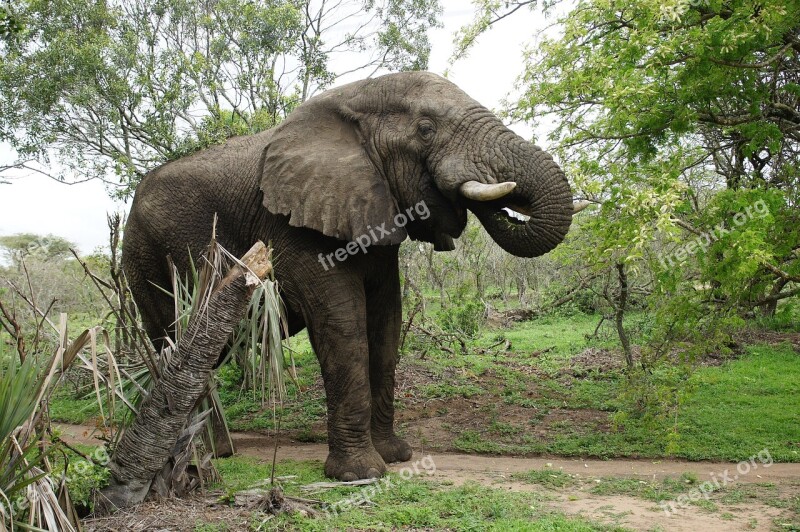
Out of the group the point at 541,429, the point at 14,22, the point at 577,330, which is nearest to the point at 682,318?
the point at 541,429

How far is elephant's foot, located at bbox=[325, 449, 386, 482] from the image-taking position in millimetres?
7395

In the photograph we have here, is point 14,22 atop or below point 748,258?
atop

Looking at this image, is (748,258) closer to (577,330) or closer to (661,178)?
(661,178)

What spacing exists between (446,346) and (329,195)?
29.7ft

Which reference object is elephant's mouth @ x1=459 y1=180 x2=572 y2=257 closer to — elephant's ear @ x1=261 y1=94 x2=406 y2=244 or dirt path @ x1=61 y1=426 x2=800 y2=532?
elephant's ear @ x1=261 y1=94 x2=406 y2=244

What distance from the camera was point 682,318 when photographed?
8570 millimetres

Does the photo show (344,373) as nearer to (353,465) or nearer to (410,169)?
(353,465)

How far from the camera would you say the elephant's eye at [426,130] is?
290 inches

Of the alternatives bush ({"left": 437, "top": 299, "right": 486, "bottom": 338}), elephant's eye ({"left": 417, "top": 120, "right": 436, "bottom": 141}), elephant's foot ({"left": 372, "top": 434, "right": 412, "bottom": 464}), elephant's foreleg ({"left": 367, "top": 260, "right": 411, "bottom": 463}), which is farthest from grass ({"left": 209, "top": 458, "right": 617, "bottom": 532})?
bush ({"left": 437, "top": 299, "right": 486, "bottom": 338})

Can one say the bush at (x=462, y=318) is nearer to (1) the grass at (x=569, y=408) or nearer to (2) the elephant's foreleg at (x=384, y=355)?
(1) the grass at (x=569, y=408)

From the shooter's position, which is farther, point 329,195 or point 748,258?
point 329,195

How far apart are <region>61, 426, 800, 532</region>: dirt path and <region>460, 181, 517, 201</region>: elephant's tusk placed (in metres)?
2.74

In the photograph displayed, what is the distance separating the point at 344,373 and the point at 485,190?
7.80 ft

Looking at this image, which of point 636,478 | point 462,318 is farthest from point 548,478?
point 462,318
